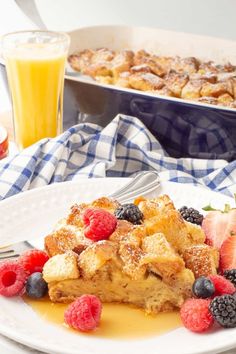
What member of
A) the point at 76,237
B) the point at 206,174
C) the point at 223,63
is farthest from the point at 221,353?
the point at 223,63

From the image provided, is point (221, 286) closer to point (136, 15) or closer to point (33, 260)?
point (33, 260)

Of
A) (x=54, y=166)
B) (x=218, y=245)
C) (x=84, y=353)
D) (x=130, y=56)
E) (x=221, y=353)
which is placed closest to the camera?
(x=84, y=353)

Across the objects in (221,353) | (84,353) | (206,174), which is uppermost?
(84,353)

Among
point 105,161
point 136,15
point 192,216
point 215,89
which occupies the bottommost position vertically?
point 136,15

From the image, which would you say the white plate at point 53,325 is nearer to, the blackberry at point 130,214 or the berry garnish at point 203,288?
the berry garnish at point 203,288

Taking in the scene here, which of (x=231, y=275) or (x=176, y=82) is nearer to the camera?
(x=231, y=275)

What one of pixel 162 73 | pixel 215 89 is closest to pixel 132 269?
pixel 215 89

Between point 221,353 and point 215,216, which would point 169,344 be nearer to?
point 221,353

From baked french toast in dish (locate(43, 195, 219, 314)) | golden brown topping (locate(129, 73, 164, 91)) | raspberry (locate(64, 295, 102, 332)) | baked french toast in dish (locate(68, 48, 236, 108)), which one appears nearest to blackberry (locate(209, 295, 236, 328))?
baked french toast in dish (locate(43, 195, 219, 314))
